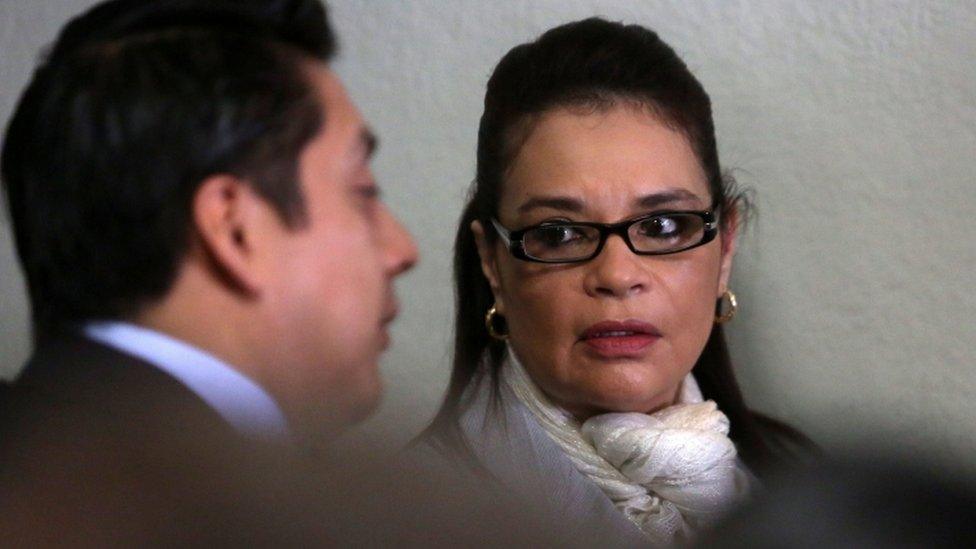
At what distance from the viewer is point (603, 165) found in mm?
958

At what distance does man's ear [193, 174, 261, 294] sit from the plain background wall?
2.66 ft

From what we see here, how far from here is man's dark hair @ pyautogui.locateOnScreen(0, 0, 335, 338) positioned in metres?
0.40

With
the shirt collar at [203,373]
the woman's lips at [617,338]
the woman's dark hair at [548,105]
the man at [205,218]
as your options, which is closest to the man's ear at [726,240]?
the woman's dark hair at [548,105]

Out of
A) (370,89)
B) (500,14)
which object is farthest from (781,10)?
(370,89)

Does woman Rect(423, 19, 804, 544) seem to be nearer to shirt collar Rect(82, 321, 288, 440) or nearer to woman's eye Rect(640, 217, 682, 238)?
woman's eye Rect(640, 217, 682, 238)

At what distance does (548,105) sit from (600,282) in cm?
16

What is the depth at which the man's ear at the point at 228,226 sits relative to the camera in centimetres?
39

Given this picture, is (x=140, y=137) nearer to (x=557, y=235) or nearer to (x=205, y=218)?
(x=205, y=218)

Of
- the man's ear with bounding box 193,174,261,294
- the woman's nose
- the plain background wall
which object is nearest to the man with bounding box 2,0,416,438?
the man's ear with bounding box 193,174,261,294

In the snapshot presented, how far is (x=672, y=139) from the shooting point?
0.99 meters

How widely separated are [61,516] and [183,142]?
0.62 ft

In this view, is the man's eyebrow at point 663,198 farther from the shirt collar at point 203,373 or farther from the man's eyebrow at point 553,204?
the shirt collar at point 203,373

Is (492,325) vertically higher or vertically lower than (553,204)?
lower

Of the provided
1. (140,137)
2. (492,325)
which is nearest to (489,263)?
(492,325)
